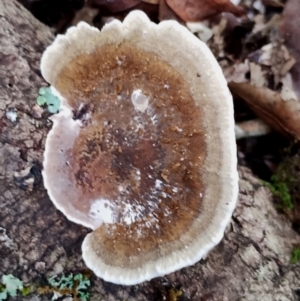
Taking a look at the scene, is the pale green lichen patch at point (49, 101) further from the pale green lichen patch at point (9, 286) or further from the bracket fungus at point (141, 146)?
the pale green lichen patch at point (9, 286)

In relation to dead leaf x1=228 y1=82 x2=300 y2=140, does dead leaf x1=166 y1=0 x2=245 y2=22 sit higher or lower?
higher

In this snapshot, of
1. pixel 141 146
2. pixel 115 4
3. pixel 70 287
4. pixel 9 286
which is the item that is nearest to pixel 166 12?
pixel 115 4

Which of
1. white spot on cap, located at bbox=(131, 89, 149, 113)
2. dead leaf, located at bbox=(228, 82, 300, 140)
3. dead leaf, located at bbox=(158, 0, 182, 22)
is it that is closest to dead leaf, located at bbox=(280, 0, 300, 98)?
dead leaf, located at bbox=(228, 82, 300, 140)

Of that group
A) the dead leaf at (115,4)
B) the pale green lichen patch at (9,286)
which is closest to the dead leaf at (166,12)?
the dead leaf at (115,4)

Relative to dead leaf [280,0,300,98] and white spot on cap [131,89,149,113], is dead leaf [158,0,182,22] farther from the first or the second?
white spot on cap [131,89,149,113]

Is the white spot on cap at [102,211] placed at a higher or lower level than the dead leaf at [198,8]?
lower

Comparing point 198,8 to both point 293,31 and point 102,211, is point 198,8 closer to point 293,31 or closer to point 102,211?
point 293,31

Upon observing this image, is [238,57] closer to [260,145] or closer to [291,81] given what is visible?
[291,81]
